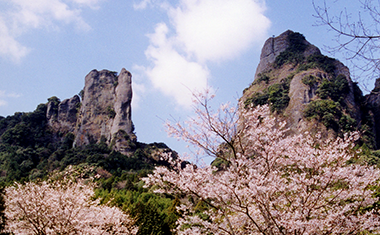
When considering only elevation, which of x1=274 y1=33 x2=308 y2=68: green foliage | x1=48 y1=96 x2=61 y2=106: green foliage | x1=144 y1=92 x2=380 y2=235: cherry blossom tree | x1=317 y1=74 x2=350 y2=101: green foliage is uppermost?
x1=274 y1=33 x2=308 y2=68: green foliage

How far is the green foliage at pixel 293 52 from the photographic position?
149 ft

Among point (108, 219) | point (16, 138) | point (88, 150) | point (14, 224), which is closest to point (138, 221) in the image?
point (108, 219)

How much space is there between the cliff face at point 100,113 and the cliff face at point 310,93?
23.5m

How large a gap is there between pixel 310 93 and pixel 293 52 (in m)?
15.3

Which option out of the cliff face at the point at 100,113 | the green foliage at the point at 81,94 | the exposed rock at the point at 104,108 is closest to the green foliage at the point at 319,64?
the cliff face at the point at 100,113

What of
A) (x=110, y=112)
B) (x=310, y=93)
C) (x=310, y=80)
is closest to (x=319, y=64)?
(x=310, y=80)

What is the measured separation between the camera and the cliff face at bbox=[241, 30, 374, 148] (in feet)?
102

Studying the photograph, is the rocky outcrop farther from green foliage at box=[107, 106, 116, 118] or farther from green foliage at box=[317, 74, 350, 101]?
green foliage at box=[107, 106, 116, 118]

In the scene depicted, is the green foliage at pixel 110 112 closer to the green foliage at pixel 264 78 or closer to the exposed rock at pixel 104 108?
the exposed rock at pixel 104 108

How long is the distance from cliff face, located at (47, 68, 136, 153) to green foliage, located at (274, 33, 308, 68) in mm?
30088

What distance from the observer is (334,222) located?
4879 millimetres

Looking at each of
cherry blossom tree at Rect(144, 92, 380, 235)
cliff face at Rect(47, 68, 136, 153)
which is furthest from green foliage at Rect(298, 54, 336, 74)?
cherry blossom tree at Rect(144, 92, 380, 235)

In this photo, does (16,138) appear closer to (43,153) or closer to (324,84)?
(43,153)

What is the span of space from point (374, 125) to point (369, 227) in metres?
38.5
